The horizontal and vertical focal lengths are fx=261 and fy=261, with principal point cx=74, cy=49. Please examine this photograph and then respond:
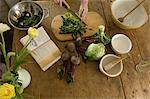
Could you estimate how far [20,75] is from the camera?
95 centimetres

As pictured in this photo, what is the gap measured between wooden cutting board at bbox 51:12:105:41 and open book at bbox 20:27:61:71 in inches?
1.7

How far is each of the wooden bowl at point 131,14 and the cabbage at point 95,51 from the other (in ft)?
0.58

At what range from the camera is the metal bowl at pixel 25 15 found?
3.61 ft

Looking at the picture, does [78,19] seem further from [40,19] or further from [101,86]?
[101,86]

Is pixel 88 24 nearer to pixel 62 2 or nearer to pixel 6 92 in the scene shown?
pixel 62 2

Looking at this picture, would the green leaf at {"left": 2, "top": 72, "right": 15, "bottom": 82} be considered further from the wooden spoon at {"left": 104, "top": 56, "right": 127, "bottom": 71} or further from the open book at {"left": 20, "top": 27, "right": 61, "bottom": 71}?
the wooden spoon at {"left": 104, "top": 56, "right": 127, "bottom": 71}

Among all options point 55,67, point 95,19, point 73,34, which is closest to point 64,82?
point 55,67

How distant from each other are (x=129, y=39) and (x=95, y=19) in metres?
0.17

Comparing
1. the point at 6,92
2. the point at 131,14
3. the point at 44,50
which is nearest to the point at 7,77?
the point at 6,92

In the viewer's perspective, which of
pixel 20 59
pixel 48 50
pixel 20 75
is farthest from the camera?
pixel 48 50

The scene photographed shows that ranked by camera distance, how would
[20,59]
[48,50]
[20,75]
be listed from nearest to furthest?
1. [20,59]
2. [20,75]
3. [48,50]

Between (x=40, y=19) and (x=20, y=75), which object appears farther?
(x=40, y=19)

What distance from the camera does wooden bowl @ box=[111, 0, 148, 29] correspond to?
116 centimetres

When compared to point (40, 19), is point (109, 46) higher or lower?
lower
